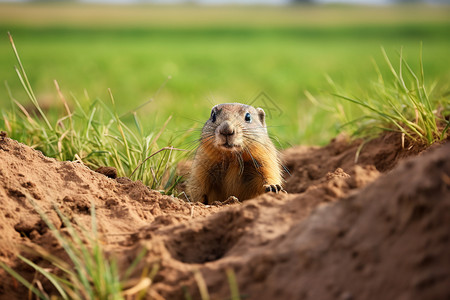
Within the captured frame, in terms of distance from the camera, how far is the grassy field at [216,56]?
30.6ft

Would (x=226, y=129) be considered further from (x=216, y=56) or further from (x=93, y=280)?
(x=216, y=56)

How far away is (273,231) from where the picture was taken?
2.71 metres

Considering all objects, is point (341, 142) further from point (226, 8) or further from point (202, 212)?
point (226, 8)

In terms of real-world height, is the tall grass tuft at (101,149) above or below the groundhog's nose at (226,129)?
below

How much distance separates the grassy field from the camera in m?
9.31

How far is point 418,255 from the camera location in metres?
2.03

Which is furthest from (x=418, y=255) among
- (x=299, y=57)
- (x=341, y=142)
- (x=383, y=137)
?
(x=299, y=57)

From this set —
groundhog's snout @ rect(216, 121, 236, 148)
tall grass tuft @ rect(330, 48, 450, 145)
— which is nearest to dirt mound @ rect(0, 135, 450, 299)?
groundhog's snout @ rect(216, 121, 236, 148)

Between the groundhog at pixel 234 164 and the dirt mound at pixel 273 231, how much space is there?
1107 millimetres

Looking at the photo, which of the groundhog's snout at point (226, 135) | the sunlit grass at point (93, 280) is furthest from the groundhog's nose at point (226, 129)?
the sunlit grass at point (93, 280)

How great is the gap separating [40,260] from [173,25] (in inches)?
1416

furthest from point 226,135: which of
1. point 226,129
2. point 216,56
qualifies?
point 216,56

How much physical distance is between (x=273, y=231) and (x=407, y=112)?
2.63 meters

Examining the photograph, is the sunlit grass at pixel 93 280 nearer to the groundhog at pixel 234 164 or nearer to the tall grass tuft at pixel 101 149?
the tall grass tuft at pixel 101 149
